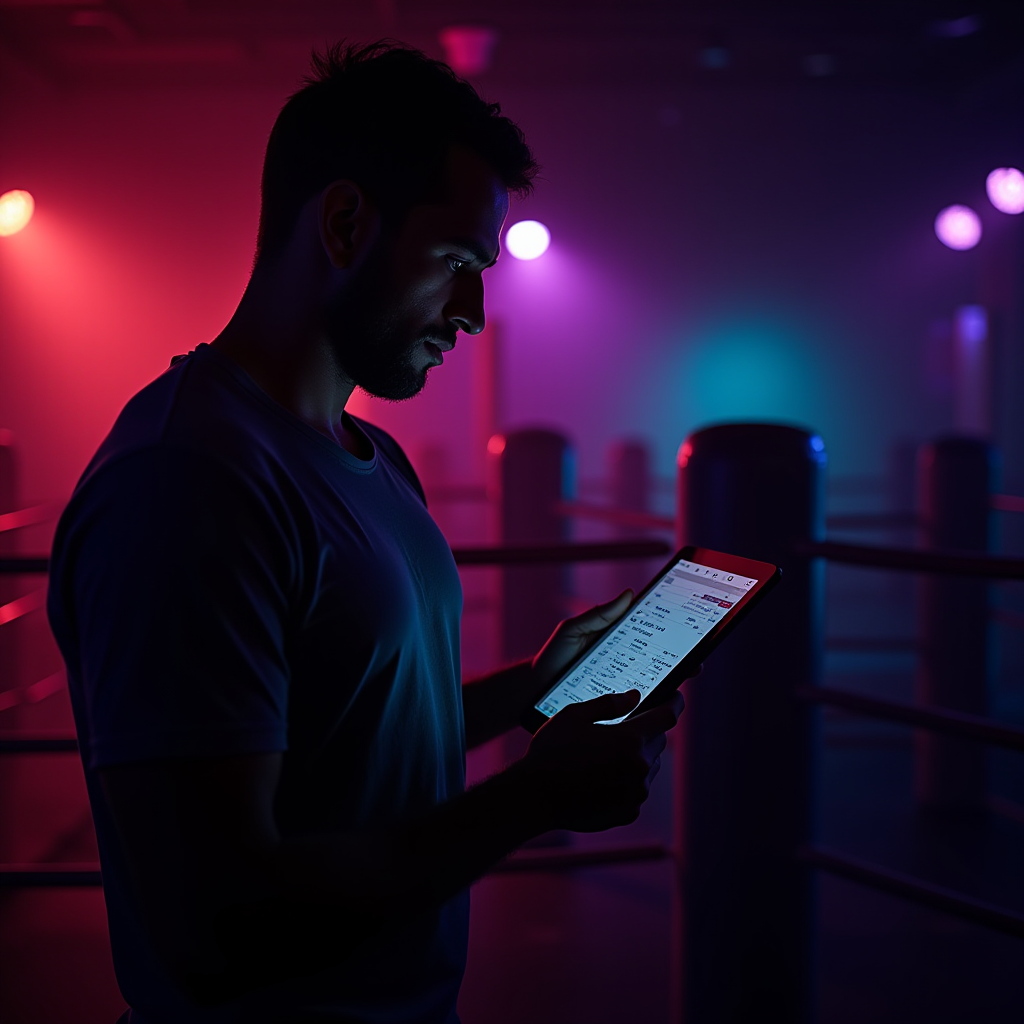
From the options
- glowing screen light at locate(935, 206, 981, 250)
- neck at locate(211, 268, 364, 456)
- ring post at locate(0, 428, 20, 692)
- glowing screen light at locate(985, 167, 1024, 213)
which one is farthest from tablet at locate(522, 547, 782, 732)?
glowing screen light at locate(935, 206, 981, 250)

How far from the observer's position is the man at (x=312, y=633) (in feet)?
1.56

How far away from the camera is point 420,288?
685 millimetres

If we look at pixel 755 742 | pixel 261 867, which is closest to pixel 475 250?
pixel 261 867

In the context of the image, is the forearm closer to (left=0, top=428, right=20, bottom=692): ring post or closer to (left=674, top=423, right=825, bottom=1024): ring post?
(left=674, top=423, right=825, bottom=1024): ring post

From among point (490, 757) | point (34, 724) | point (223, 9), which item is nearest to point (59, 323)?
point (223, 9)

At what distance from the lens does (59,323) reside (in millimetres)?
5961

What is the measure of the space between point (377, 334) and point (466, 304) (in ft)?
0.25

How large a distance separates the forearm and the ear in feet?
1.35

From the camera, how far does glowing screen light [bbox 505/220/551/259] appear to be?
209 inches

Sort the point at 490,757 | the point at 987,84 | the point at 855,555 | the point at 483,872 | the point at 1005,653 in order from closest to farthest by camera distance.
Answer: the point at 483,872
the point at 855,555
the point at 490,757
the point at 1005,653
the point at 987,84

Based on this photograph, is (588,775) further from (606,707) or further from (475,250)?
(475,250)

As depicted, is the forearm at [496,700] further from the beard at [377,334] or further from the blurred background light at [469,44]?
the blurred background light at [469,44]

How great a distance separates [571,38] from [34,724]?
176 inches

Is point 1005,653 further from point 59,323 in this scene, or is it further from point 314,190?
point 59,323
